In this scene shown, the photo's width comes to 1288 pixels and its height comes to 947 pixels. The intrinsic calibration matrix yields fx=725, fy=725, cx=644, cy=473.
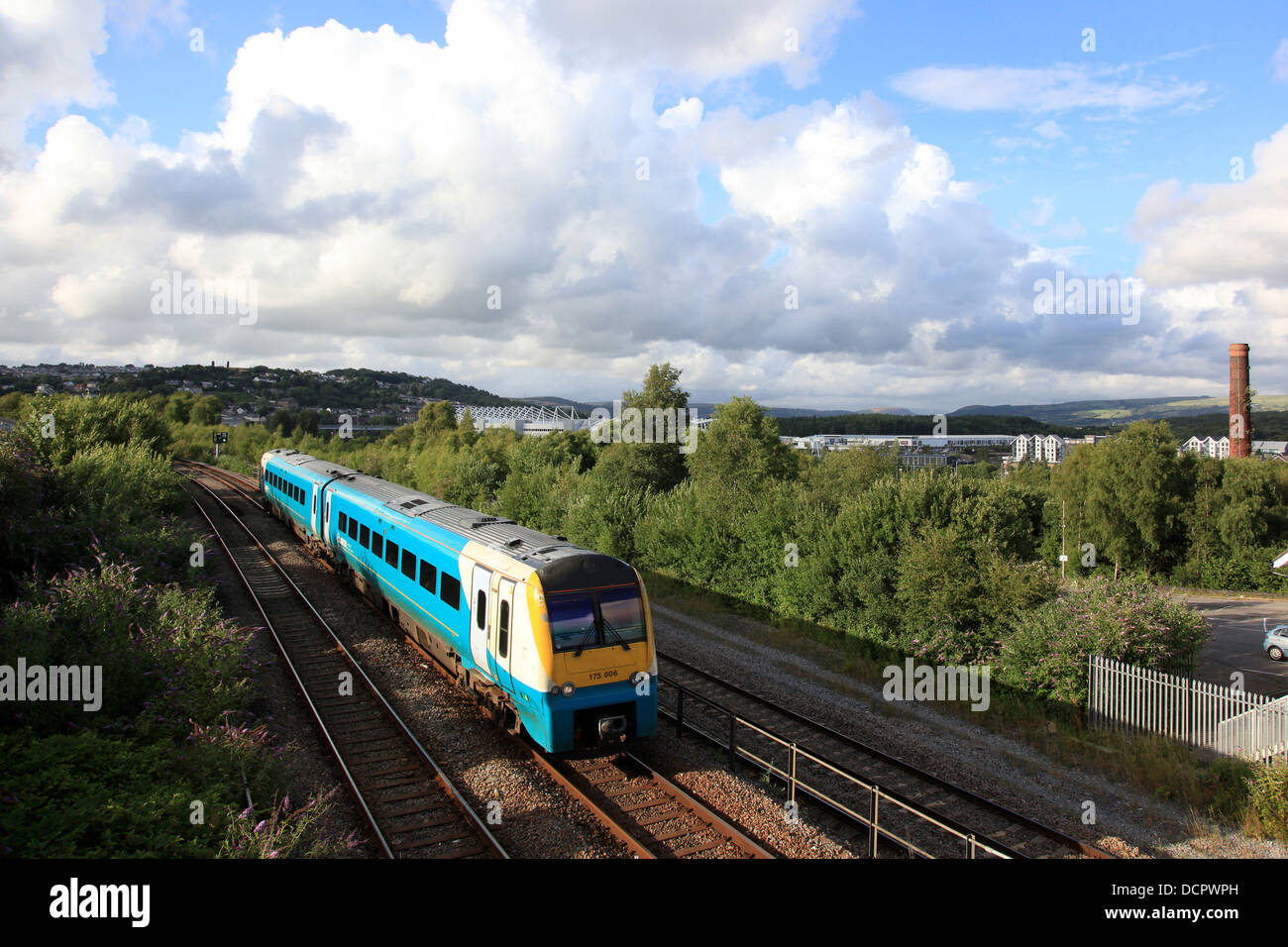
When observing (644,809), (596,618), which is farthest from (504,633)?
(644,809)

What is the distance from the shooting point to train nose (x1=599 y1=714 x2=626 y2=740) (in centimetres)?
1071

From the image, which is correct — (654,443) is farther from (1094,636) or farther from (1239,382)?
(1239,382)

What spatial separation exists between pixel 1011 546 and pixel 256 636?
19371 mm

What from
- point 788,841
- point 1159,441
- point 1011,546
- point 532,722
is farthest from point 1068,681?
point 1159,441

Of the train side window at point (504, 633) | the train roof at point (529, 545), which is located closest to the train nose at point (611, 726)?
the train side window at point (504, 633)

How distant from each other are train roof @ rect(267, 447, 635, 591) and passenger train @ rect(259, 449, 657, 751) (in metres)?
0.02

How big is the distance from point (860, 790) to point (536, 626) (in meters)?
5.82

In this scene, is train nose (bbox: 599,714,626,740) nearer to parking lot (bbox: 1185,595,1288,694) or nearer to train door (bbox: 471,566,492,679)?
train door (bbox: 471,566,492,679)

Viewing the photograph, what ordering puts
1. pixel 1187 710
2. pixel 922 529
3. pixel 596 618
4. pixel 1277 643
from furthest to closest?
pixel 1277 643
pixel 922 529
pixel 1187 710
pixel 596 618

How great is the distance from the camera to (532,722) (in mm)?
10898

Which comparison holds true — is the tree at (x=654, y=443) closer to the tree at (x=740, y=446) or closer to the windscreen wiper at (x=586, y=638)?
the tree at (x=740, y=446)

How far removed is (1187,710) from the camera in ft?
44.2
